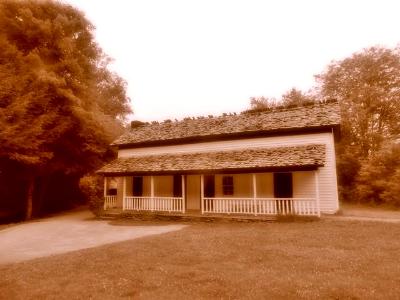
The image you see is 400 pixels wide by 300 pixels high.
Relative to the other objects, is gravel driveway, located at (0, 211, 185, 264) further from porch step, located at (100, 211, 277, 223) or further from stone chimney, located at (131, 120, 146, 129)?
stone chimney, located at (131, 120, 146, 129)

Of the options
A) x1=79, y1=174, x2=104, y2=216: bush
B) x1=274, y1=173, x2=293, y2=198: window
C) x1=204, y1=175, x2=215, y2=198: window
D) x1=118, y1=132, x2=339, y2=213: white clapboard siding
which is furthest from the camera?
x1=79, y1=174, x2=104, y2=216: bush

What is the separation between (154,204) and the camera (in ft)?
65.5

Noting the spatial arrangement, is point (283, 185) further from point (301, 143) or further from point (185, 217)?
point (185, 217)

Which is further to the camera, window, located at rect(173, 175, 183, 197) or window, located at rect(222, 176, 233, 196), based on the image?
window, located at rect(173, 175, 183, 197)

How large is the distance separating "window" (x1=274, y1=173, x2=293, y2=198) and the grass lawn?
5809 mm

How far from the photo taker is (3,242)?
1309 centimetres

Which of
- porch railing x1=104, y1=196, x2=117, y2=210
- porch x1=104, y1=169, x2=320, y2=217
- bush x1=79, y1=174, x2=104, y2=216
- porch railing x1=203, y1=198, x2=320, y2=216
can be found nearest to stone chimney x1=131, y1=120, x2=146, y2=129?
porch x1=104, y1=169, x2=320, y2=217

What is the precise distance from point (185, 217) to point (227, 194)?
10.9 feet

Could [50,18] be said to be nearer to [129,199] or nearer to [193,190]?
[129,199]

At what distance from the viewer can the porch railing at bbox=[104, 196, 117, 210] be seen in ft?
70.5

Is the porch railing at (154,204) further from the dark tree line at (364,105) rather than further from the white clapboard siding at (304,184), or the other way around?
the dark tree line at (364,105)

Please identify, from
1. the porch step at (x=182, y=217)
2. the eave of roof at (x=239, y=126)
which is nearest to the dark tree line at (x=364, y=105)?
the eave of roof at (x=239, y=126)

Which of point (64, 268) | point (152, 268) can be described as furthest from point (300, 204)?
point (64, 268)

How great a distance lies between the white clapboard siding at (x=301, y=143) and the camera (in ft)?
57.5
